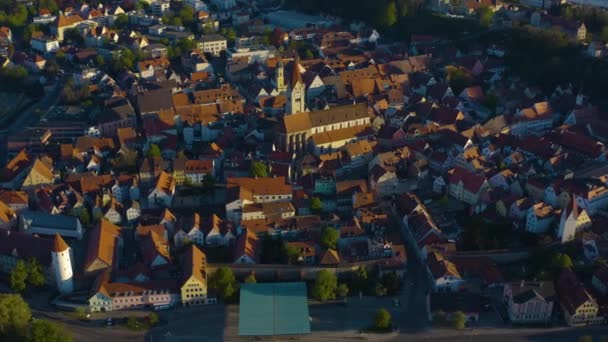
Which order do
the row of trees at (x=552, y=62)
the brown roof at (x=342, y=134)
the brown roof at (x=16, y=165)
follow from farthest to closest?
1. the row of trees at (x=552, y=62)
2. the brown roof at (x=342, y=134)
3. the brown roof at (x=16, y=165)

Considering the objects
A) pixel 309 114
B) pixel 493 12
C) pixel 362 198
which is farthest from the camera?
pixel 493 12

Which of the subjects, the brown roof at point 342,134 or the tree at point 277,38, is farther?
the tree at point 277,38

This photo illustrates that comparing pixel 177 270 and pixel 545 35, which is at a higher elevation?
pixel 545 35

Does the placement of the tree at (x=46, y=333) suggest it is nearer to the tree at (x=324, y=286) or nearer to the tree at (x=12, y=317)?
the tree at (x=12, y=317)

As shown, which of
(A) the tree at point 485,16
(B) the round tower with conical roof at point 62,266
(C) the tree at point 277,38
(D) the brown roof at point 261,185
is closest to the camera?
(B) the round tower with conical roof at point 62,266

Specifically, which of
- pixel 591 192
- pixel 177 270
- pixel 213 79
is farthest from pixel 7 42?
pixel 591 192

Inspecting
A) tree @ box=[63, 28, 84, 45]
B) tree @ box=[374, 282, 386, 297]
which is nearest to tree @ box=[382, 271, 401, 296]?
tree @ box=[374, 282, 386, 297]

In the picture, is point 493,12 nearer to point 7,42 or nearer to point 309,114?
point 309,114

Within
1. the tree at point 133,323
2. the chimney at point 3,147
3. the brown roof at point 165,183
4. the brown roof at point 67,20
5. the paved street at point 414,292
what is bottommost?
the chimney at point 3,147

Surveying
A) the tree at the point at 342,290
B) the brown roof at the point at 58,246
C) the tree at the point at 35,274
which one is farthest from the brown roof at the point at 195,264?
the tree at the point at 35,274
